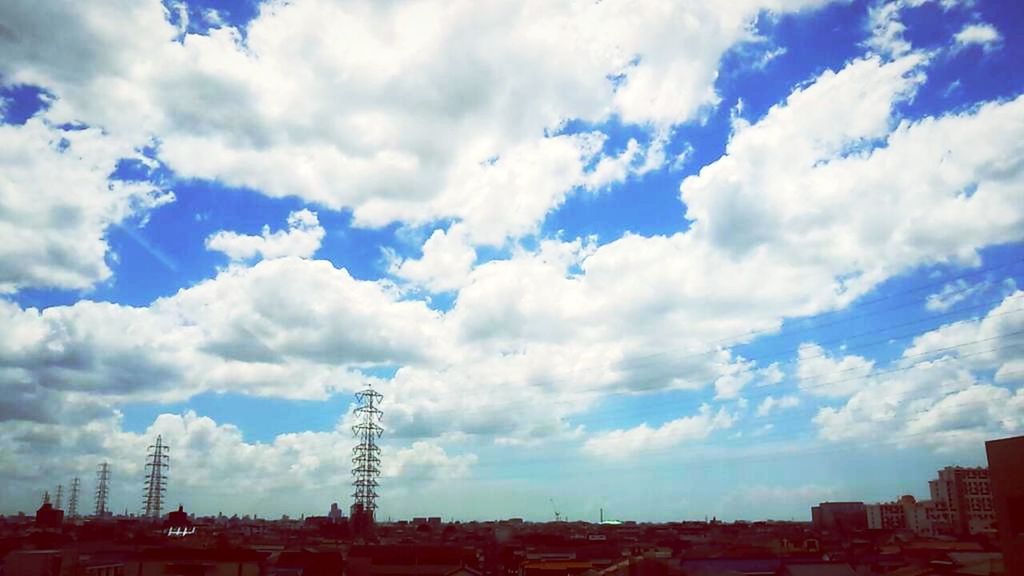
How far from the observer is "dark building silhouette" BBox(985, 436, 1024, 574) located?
98.5 ft

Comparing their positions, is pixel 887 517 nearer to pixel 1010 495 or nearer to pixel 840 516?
pixel 840 516

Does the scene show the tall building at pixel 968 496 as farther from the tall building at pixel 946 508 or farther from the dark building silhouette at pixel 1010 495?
the dark building silhouette at pixel 1010 495

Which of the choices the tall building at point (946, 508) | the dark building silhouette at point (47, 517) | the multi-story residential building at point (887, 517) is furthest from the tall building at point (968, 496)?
the dark building silhouette at point (47, 517)

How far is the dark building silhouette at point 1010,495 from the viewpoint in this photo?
3002cm

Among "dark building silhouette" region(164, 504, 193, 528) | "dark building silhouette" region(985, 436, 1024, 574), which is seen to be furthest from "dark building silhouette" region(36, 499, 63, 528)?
"dark building silhouette" region(985, 436, 1024, 574)

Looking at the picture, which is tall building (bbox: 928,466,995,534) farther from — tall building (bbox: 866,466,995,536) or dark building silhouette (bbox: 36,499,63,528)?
dark building silhouette (bbox: 36,499,63,528)

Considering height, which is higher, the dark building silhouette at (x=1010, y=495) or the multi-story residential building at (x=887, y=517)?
the dark building silhouette at (x=1010, y=495)

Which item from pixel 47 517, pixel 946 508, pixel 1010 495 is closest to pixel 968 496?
pixel 946 508

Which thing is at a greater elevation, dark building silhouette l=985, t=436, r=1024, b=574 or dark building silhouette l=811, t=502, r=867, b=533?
dark building silhouette l=985, t=436, r=1024, b=574

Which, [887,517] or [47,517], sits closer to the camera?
[47,517]

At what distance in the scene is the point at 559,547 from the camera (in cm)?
9631

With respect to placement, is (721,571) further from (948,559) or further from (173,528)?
(173,528)

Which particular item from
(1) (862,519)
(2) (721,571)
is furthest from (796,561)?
(1) (862,519)

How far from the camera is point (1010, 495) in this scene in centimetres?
3045
